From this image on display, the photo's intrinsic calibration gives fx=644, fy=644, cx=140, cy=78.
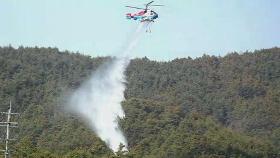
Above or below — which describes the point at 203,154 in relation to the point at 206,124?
below

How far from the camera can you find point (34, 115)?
12075cm

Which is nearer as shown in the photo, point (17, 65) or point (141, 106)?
point (141, 106)

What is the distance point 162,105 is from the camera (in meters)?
122

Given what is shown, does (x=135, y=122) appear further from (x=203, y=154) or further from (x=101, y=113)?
(x=203, y=154)

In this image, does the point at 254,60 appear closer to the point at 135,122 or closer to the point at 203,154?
the point at 135,122

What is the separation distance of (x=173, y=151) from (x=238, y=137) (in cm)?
1560

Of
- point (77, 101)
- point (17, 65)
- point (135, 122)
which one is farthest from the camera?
point (17, 65)

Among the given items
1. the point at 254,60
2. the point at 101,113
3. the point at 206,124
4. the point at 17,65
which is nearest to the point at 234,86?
the point at 254,60

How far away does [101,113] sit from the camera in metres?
101

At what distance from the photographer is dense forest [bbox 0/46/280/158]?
320 feet

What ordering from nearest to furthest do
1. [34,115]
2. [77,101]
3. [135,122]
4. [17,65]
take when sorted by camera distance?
[77,101] → [135,122] → [34,115] → [17,65]

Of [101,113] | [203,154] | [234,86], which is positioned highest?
[234,86]

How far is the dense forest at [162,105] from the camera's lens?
320 feet

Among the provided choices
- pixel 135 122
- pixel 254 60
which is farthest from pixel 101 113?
pixel 254 60
